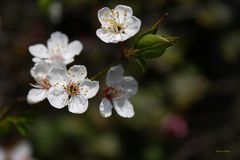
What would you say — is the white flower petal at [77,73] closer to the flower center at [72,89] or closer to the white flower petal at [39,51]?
the flower center at [72,89]

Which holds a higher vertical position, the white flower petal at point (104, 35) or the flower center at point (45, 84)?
the white flower petal at point (104, 35)

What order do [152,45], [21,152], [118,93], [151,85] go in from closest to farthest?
[152,45] → [118,93] → [21,152] → [151,85]

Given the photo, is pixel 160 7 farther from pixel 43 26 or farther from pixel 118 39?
pixel 118 39

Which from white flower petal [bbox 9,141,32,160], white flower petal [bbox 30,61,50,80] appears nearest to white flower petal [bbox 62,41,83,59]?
white flower petal [bbox 30,61,50,80]

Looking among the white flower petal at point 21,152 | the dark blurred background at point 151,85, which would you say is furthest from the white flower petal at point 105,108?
the dark blurred background at point 151,85

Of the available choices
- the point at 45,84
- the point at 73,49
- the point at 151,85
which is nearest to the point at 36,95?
the point at 45,84

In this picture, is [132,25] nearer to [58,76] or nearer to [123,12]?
[123,12]
